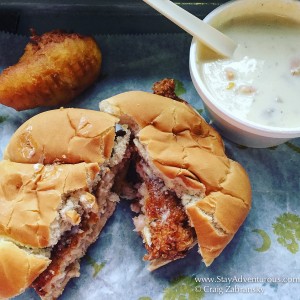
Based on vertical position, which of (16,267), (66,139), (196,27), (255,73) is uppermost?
(196,27)

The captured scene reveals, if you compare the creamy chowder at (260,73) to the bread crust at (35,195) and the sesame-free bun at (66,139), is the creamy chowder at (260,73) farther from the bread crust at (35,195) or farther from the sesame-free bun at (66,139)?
the bread crust at (35,195)

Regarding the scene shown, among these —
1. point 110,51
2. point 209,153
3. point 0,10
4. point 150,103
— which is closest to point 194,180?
point 209,153

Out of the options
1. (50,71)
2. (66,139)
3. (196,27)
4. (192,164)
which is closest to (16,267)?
(66,139)

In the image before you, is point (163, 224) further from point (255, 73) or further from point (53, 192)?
point (255, 73)

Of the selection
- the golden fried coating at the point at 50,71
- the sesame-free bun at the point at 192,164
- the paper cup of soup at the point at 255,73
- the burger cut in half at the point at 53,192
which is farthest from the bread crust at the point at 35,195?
the paper cup of soup at the point at 255,73

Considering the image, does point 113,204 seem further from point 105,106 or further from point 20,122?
point 20,122

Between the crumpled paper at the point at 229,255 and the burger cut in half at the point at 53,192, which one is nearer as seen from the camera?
the burger cut in half at the point at 53,192

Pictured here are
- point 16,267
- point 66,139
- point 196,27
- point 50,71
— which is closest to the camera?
point 16,267

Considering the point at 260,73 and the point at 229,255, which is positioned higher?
the point at 260,73

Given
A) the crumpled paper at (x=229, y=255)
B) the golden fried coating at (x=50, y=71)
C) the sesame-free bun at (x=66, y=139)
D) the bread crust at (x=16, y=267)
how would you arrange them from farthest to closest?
the golden fried coating at (x=50, y=71) < the crumpled paper at (x=229, y=255) < the sesame-free bun at (x=66, y=139) < the bread crust at (x=16, y=267)
